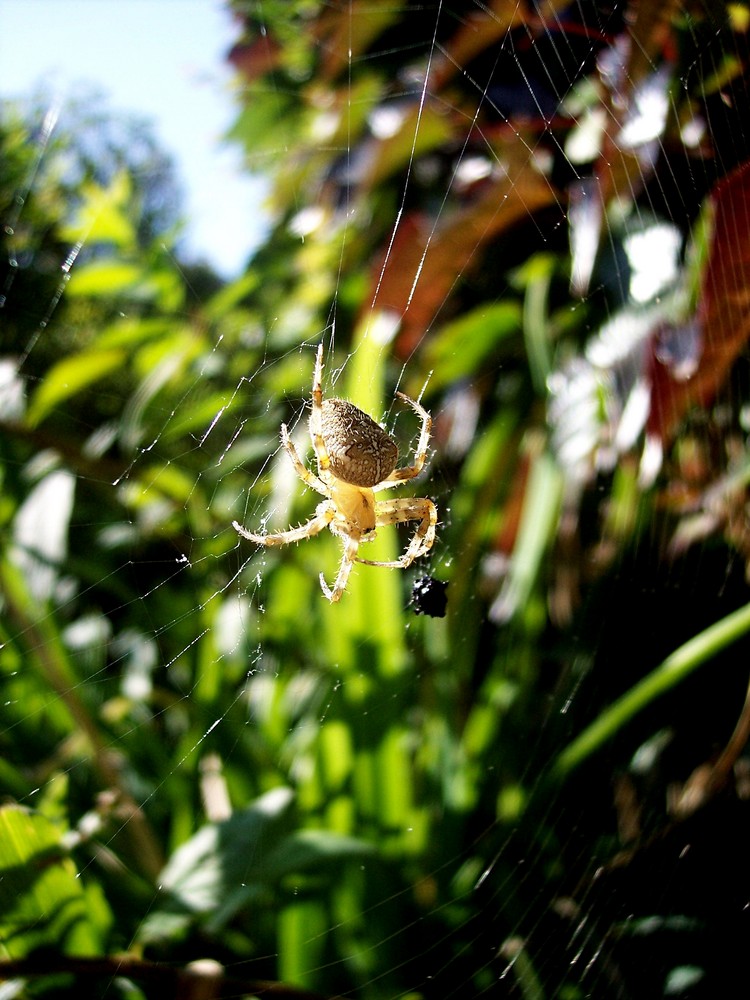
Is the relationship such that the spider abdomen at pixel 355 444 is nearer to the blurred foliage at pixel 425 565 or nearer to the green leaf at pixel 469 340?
the blurred foliage at pixel 425 565

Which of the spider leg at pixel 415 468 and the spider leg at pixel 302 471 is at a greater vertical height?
the spider leg at pixel 302 471

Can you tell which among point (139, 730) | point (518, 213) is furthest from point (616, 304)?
point (139, 730)

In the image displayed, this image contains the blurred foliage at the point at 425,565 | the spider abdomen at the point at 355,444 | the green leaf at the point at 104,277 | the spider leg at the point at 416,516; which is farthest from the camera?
the green leaf at the point at 104,277

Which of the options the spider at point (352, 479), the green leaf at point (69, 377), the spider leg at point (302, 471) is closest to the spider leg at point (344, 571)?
the spider at point (352, 479)

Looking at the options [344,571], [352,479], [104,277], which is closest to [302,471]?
[352,479]

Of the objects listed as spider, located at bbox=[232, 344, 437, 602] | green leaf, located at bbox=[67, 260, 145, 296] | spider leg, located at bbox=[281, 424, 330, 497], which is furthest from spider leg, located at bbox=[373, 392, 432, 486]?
green leaf, located at bbox=[67, 260, 145, 296]

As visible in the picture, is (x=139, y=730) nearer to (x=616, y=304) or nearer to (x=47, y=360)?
(x=616, y=304)
